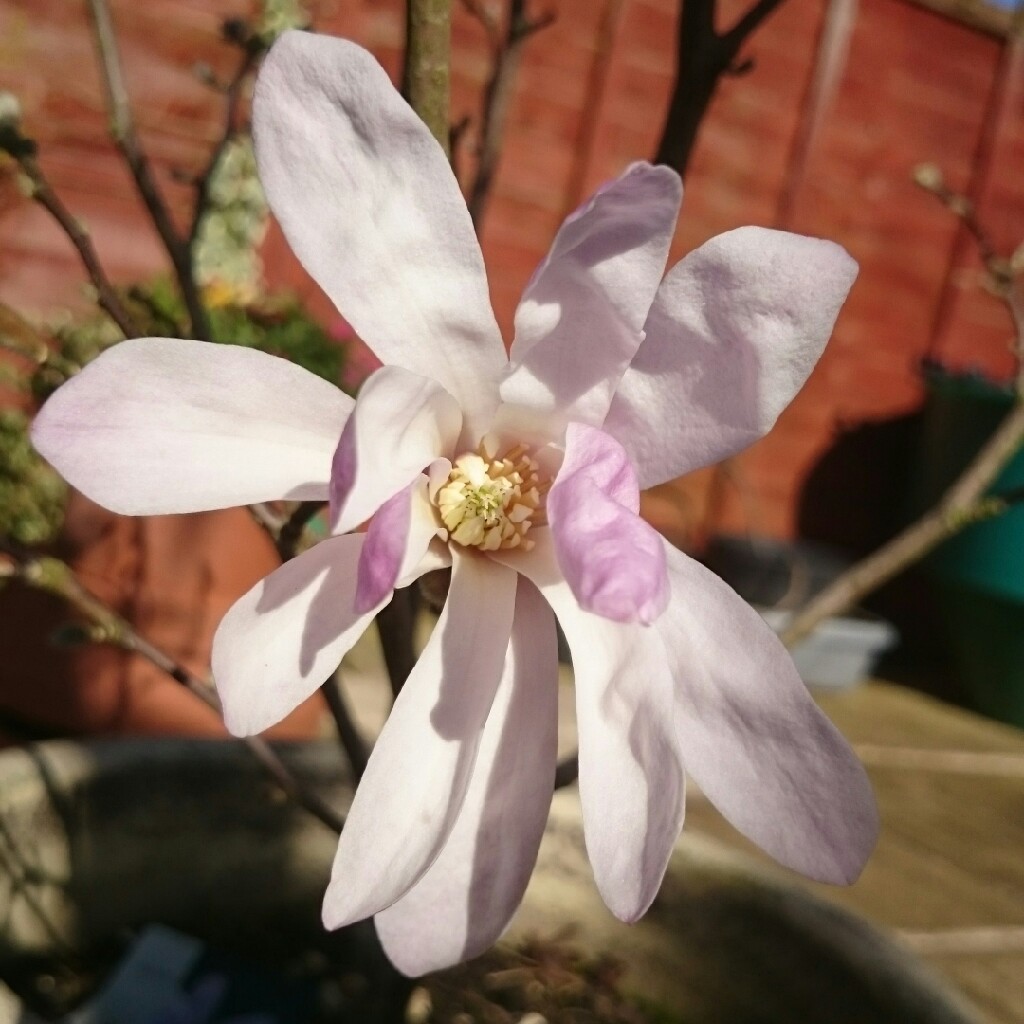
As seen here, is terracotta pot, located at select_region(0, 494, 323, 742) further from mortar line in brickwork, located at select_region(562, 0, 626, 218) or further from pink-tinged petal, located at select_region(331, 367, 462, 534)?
mortar line in brickwork, located at select_region(562, 0, 626, 218)

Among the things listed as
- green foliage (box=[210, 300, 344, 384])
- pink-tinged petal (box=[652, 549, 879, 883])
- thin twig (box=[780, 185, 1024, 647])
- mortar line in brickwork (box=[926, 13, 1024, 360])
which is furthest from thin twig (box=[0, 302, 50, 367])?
mortar line in brickwork (box=[926, 13, 1024, 360])

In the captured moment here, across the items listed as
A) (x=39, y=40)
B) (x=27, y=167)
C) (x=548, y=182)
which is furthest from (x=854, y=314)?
(x=27, y=167)

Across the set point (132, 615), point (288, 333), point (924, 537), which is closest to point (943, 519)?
point (924, 537)

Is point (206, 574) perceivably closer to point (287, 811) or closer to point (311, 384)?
point (287, 811)

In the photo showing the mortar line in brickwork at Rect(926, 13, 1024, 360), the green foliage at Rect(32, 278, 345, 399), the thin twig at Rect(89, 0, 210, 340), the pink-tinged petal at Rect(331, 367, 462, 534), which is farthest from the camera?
the mortar line in brickwork at Rect(926, 13, 1024, 360)

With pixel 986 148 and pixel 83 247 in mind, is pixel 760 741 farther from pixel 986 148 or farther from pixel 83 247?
pixel 986 148

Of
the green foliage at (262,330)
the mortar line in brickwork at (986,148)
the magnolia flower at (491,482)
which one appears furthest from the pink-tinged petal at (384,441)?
the mortar line in brickwork at (986,148)

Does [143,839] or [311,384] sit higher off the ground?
[311,384]

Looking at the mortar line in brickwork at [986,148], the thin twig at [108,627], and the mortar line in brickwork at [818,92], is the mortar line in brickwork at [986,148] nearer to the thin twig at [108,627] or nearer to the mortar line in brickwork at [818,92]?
the mortar line in brickwork at [818,92]
